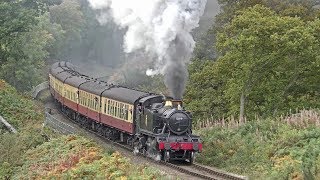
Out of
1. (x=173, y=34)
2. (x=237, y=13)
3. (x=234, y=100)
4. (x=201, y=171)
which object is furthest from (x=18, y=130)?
(x=237, y=13)

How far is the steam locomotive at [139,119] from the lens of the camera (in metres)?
23.7

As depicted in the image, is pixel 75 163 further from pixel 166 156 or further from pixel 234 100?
pixel 234 100

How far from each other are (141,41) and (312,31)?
13.4m

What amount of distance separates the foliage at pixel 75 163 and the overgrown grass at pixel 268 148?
161 inches

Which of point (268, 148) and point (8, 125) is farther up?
point (268, 148)

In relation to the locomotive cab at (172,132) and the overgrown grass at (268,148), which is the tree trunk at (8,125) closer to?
the locomotive cab at (172,132)

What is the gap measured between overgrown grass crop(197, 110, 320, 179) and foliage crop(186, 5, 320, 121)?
701 cm

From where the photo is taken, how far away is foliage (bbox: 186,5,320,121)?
31.9m

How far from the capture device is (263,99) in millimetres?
35625

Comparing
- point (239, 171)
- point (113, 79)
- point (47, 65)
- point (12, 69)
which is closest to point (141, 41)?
point (12, 69)

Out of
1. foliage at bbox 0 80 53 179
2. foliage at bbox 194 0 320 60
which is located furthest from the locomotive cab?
foliage at bbox 194 0 320 60

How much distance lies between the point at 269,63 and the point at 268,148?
41.7ft

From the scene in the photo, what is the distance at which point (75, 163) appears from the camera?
21984 mm

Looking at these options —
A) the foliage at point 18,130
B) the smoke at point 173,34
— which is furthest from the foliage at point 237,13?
the foliage at point 18,130
